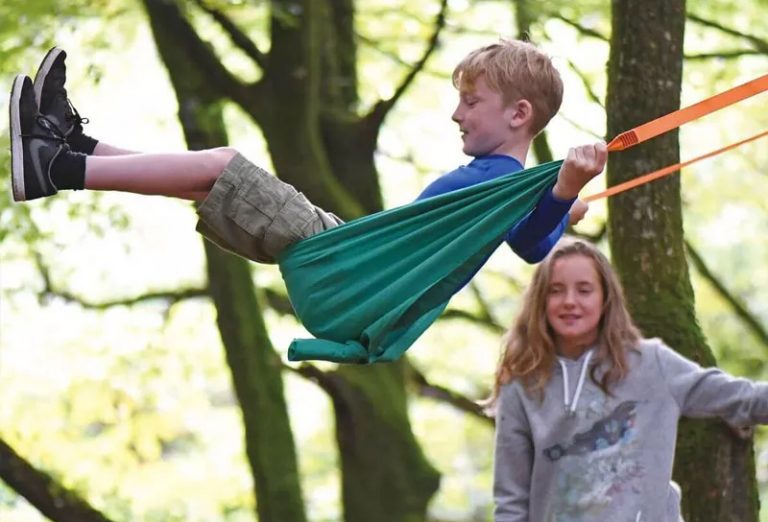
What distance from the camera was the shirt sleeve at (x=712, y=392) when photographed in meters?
2.99

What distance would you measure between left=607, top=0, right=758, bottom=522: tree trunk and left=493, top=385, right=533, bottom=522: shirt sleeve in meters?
0.61

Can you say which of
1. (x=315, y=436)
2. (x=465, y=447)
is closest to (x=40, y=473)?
(x=315, y=436)

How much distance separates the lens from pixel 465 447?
11914mm

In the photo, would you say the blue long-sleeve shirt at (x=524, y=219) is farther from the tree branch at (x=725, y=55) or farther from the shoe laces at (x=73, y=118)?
the tree branch at (x=725, y=55)

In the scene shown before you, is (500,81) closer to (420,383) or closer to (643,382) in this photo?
(643,382)

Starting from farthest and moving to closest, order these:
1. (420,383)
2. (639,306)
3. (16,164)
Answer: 1. (420,383)
2. (639,306)
3. (16,164)

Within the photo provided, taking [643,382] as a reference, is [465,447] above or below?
below

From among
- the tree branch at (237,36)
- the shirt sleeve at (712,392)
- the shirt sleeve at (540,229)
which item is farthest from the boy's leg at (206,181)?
the tree branch at (237,36)

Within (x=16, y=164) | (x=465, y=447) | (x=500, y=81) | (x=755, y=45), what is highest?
(x=755, y=45)

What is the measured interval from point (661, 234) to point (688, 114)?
3.48 feet

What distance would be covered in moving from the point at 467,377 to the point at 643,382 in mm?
5470

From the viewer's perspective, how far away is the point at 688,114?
8.45 feet

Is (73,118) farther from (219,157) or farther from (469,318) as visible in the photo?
(469,318)

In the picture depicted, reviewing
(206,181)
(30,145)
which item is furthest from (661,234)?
(30,145)
